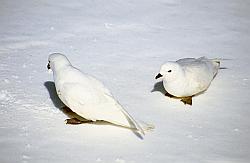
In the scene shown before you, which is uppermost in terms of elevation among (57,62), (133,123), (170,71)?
(57,62)

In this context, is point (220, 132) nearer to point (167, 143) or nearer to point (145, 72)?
point (167, 143)

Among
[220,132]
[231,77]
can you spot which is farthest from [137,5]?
[220,132]

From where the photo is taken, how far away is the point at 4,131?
3004 millimetres

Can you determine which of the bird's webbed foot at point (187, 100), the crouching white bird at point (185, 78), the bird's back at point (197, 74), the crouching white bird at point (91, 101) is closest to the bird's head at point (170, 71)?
the crouching white bird at point (185, 78)

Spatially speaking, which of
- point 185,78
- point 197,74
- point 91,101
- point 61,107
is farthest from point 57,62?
point 197,74

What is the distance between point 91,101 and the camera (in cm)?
303

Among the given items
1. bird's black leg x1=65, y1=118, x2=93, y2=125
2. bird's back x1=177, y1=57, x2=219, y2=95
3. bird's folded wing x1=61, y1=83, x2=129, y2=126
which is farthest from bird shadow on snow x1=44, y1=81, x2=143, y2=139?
bird's back x1=177, y1=57, x2=219, y2=95

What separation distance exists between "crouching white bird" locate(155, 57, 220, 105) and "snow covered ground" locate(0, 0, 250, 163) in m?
0.09

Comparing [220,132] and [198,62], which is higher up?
[198,62]

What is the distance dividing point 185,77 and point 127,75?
61 cm

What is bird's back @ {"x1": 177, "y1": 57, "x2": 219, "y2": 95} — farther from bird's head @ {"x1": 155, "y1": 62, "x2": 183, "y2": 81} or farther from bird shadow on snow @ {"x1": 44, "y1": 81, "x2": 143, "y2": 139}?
bird shadow on snow @ {"x1": 44, "y1": 81, "x2": 143, "y2": 139}

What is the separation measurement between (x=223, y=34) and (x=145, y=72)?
1.29 m

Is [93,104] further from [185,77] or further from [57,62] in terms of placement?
[185,77]

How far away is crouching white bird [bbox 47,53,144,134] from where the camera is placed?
3.02m
